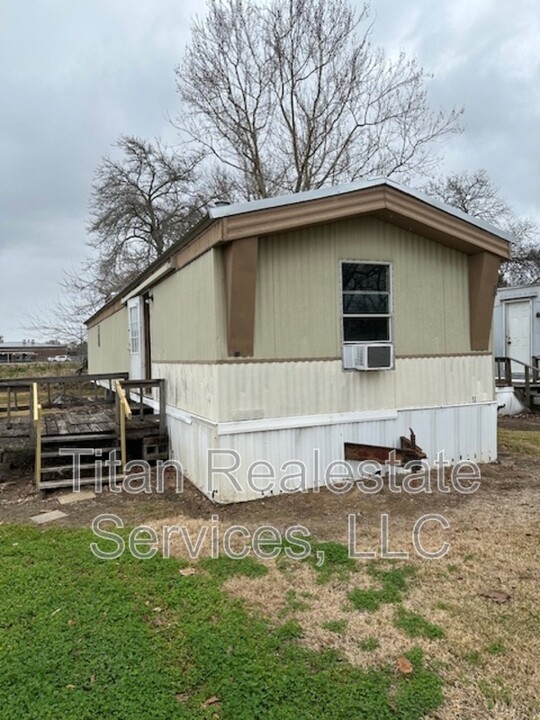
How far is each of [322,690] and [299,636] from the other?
18.8 inches

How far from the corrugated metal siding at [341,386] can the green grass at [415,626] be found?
9.25 ft

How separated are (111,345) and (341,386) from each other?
395 inches

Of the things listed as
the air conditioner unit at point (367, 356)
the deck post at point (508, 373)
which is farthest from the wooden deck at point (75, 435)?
the deck post at point (508, 373)

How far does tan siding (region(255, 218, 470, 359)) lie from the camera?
5582mm

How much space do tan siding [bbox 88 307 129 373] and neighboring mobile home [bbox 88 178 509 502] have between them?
5.25 meters

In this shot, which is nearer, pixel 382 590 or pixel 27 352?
pixel 382 590

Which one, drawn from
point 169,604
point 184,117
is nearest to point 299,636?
point 169,604

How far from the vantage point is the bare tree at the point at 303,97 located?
14969 mm

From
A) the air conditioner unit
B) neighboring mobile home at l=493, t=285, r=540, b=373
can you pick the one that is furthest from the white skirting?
neighboring mobile home at l=493, t=285, r=540, b=373

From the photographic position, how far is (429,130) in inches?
616

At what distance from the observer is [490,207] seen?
24953mm

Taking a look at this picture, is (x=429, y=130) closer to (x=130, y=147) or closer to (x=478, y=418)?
(x=478, y=418)

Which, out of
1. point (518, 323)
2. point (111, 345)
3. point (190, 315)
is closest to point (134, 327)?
point (190, 315)

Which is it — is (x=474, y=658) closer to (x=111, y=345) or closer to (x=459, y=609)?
(x=459, y=609)
